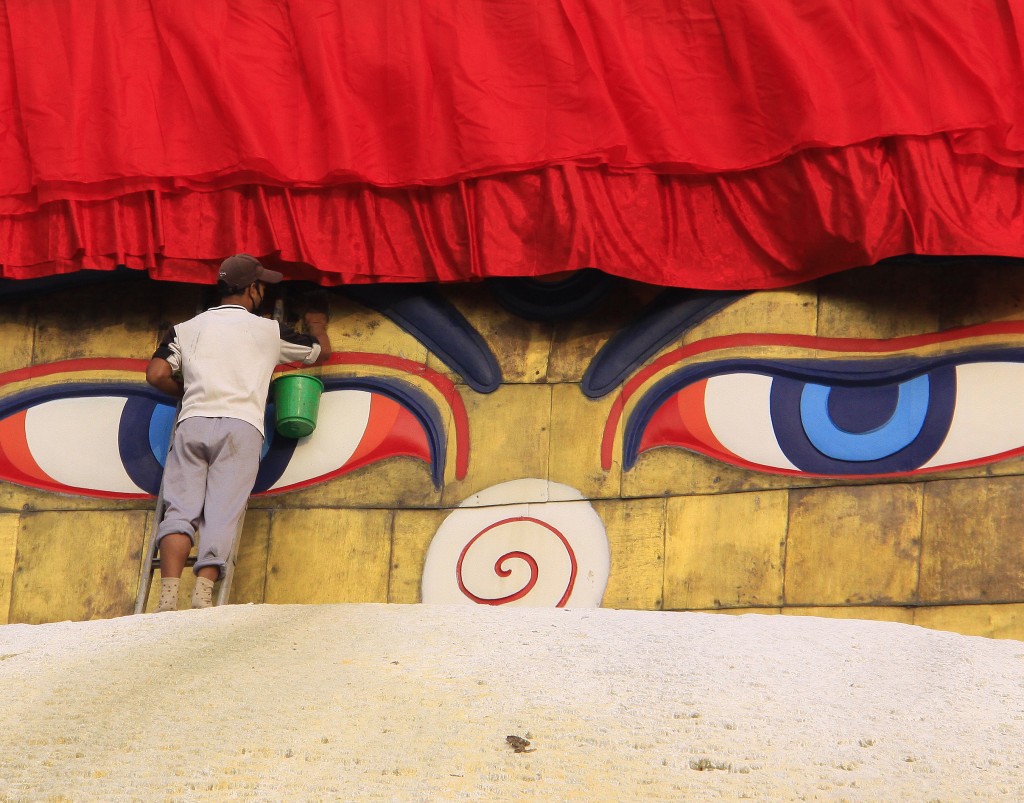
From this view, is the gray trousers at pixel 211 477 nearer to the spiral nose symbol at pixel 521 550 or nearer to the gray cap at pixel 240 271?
the gray cap at pixel 240 271

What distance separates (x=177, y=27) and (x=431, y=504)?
102 inches

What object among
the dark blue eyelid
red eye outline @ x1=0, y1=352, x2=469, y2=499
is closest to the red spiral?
red eye outline @ x1=0, y1=352, x2=469, y2=499

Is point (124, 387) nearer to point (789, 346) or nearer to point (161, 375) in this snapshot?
point (161, 375)

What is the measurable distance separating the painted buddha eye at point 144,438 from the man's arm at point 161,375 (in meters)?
0.52

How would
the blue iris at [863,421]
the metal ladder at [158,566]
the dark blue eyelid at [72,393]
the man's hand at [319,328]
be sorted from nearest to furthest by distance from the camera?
the metal ladder at [158,566] → the blue iris at [863,421] → the man's hand at [319,328] → the dark blue eyelid at [72,393]

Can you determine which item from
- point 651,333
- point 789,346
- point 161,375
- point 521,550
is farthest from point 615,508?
point 161,375

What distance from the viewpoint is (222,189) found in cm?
707

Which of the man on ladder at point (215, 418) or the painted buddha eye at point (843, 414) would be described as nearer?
the man on ladder at point (215, 418)

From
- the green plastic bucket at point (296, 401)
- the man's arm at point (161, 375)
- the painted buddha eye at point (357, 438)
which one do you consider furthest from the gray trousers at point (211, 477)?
the painted buddha eye at point (357, 438)

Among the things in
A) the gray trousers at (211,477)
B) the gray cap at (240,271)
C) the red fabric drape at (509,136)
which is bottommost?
the gray trousers at (211,477)

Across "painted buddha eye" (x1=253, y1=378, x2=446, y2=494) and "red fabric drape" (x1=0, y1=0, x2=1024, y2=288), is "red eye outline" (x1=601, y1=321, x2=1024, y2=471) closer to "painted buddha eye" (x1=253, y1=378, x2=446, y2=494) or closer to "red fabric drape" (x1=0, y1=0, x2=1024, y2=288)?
"red fabric drape" (x1=0, y1=0, x2=1024, y2=288)

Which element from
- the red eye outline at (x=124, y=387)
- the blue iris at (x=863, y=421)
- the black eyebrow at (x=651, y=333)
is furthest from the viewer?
the red eye outline at (x=124, y=387)

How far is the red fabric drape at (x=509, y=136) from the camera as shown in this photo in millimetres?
6410

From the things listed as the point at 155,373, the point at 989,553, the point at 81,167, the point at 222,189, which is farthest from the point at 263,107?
the point at 989,553
